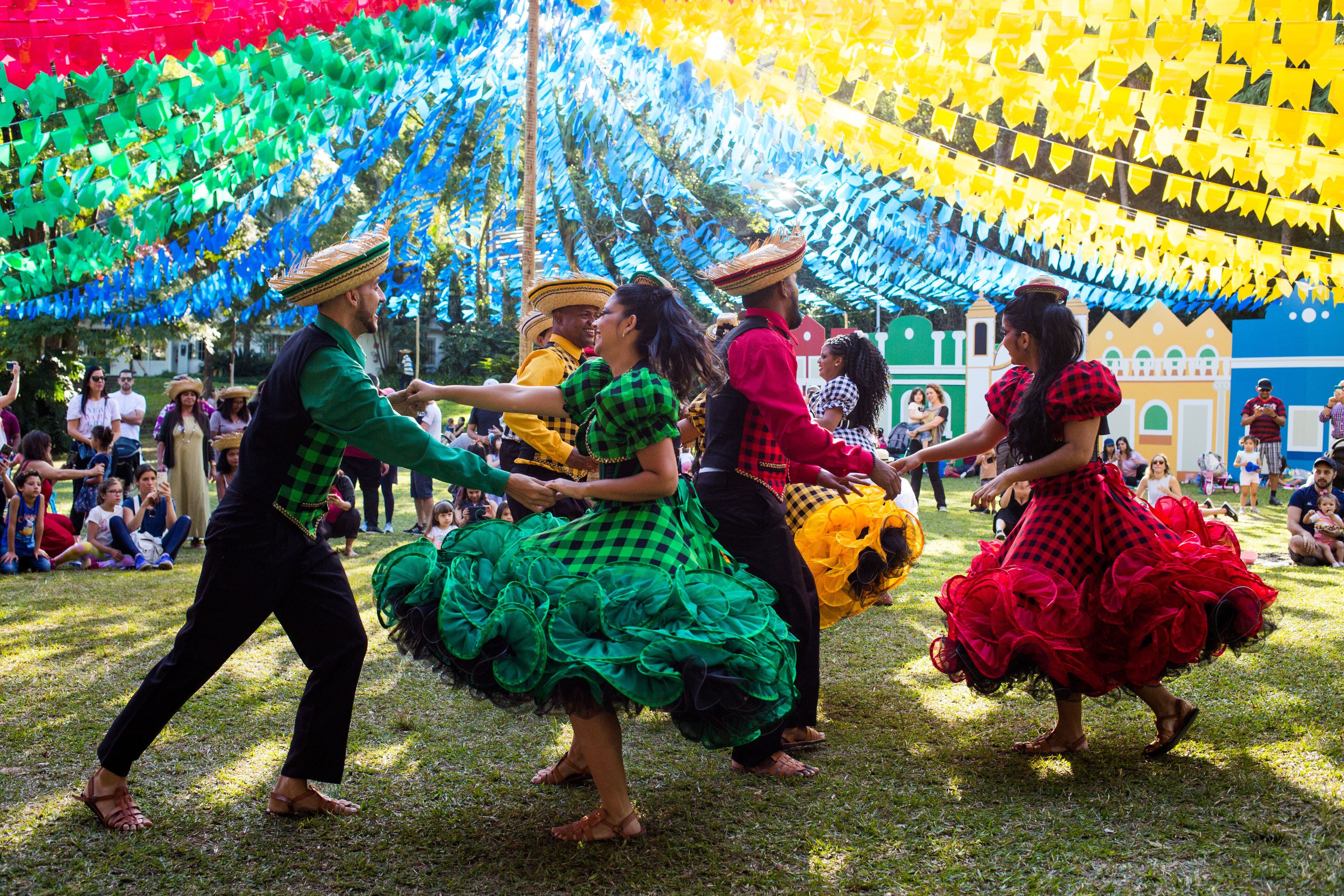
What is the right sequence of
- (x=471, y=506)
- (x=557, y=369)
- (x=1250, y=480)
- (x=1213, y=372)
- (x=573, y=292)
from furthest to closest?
(x=1213, y=372), (x=1250, y=480), (x=471, y=506), (x=573, y=292), (x=557, y=369)

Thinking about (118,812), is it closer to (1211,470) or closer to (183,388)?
(183,388)

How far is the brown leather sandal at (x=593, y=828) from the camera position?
2.99 m

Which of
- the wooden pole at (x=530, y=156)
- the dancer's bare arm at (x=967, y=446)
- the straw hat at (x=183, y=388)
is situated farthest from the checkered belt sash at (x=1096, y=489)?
the straw hat at (x=183, y=388)

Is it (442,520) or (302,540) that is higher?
(302,540)

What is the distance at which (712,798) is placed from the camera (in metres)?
3.42

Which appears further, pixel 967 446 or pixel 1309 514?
pixel 1309 514

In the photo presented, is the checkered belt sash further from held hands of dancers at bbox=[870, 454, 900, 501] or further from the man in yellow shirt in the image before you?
the man in yellow shirt

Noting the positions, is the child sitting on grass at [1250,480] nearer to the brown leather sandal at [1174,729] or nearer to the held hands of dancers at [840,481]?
the brown leather sandal at [1174,729]

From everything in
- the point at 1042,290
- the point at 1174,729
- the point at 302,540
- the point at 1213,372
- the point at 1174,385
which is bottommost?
the point at 1174,729

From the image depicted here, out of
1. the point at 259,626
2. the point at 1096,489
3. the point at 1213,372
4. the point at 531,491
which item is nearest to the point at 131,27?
the point at 259,626

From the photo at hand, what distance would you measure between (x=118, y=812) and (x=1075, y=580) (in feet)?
10.5

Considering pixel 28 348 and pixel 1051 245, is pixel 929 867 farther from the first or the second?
pixel 28 348

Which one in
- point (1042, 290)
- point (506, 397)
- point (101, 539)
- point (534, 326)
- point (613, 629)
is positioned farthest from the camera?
point (101, 539)

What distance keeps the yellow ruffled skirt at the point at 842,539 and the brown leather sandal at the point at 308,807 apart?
2378mm
